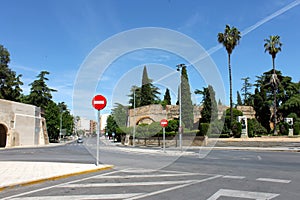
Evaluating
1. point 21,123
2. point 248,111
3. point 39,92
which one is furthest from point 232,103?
point 39,92

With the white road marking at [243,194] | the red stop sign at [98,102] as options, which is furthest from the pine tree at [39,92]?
the white road marking at [243,194]

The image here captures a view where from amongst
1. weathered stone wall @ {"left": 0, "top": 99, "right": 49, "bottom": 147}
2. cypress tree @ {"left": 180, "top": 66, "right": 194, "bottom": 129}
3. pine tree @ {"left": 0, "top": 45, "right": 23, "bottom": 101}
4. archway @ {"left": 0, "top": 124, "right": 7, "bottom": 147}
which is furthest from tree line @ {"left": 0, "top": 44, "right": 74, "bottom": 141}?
cypress tree @ {"left": 180, "top": 66, "right": 194, "bottom": 129}

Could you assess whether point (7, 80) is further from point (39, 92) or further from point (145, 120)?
point (145, 120)

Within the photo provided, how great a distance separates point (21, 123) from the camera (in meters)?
42.0

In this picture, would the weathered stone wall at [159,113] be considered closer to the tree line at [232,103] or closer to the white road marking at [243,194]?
the tree line at [232,103]

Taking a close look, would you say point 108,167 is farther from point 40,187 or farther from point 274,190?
point 274,190

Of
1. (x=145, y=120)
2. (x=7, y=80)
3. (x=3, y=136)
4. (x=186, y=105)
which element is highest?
(x=7, y=80)

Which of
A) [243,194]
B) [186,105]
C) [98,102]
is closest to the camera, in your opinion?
[243,194]

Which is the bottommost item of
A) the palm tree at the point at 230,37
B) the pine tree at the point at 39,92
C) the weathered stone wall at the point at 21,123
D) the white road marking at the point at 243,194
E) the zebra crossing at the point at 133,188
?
the zebra crossing at the point at 133,188

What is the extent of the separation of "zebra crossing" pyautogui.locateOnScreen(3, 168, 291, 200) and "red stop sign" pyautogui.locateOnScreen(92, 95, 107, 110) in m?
3.26

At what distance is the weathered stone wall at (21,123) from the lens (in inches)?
1515

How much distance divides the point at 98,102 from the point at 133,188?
5089mm

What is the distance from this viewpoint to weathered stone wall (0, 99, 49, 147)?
3847 centimetres

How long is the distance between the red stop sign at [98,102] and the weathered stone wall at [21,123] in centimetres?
3179
